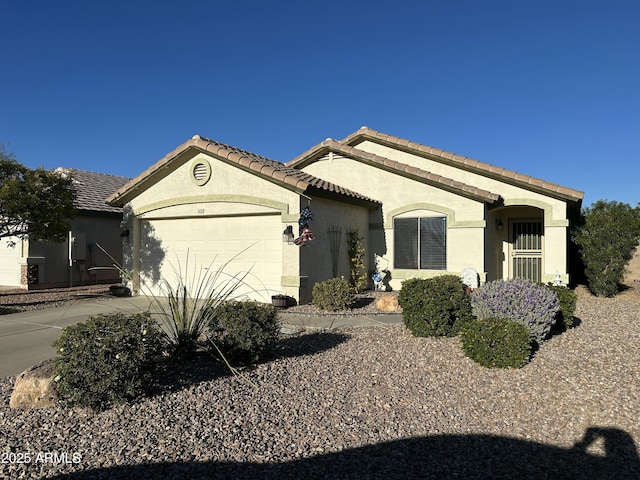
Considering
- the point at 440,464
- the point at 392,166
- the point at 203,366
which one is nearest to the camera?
the point at 440,464

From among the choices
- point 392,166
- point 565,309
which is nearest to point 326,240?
point 392,166

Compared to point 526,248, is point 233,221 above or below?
above

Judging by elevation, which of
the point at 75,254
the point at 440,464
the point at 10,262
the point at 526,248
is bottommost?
the point at 440,464

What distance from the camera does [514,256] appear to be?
15.7 meters

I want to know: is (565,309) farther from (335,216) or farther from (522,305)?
(335,216)

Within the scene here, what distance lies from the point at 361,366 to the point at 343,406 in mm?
1445

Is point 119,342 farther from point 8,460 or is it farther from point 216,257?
point 216,257

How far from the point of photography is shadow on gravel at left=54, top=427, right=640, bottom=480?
3.52 metres

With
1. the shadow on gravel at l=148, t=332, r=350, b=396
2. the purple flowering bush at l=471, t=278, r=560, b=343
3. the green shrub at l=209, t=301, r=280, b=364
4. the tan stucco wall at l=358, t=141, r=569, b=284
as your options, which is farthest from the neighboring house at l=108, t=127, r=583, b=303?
the green shrub at l=209, t=301, r=280, b=364

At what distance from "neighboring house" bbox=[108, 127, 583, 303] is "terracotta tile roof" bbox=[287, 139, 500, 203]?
0.15 feet

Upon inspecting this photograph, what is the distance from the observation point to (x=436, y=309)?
7.67 metres

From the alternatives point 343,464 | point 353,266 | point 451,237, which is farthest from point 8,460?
point 451,237

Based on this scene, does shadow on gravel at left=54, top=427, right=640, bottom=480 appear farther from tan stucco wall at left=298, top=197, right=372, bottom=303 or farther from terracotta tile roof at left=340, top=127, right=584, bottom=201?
terracotta tile roof at left=340, top=127, right=584, bottom=201

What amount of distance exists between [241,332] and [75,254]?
565 inches
